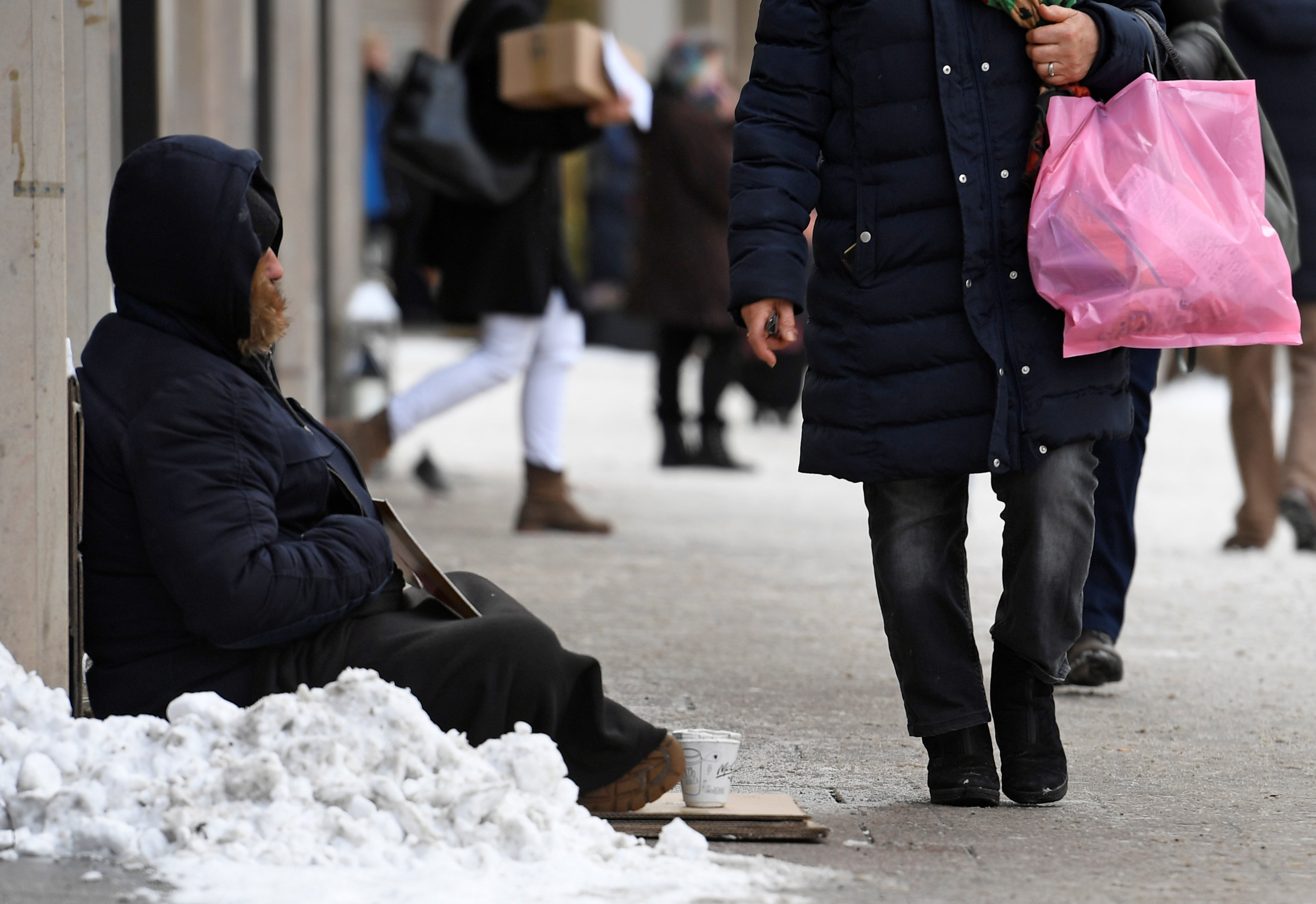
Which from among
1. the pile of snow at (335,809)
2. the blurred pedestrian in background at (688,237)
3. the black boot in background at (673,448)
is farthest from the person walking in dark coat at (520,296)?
the pile of snow at (335,809)

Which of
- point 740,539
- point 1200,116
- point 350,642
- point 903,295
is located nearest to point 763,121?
point 903,295

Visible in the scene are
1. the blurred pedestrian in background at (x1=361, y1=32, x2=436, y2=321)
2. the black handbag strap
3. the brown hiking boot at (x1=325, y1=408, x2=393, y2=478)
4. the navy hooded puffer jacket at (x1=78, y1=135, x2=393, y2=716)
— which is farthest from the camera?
the blurred pedestrian in background at (x1=361, y1=32, x2=436, y2=321)

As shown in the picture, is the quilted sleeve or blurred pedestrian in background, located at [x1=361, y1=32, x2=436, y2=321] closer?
the quilted sleeve

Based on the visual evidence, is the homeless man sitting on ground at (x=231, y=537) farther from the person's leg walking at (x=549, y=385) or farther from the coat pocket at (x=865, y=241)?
the person's leg walking at (x=549, y=385)

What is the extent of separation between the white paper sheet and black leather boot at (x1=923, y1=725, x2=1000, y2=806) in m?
4.37

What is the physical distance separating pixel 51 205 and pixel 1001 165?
5.50ft

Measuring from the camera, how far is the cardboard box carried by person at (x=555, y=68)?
23.5 feet

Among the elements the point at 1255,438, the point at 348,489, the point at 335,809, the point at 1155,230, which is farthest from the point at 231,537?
the point at 1255,438

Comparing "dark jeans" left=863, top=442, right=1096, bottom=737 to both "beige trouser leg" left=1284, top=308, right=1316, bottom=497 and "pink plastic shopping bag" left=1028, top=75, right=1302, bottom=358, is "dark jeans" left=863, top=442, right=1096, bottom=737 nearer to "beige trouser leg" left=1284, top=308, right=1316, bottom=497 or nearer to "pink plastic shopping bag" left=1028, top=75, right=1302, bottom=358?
"pink plastic shopping bag" left=1028, top=75, right=1302, bottom=358

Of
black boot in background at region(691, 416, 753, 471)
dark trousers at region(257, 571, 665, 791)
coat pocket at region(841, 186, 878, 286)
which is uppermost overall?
coat pocket at region(841, 186, 878, 286)

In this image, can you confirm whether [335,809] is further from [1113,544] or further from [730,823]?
[1113,544]

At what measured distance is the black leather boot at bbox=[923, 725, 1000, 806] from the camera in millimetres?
3520

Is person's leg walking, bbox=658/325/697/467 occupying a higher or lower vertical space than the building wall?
lower

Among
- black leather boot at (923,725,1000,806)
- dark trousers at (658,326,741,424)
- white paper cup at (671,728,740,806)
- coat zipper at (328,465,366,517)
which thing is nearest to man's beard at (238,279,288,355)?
coat zipper at (328,465,366,517)
